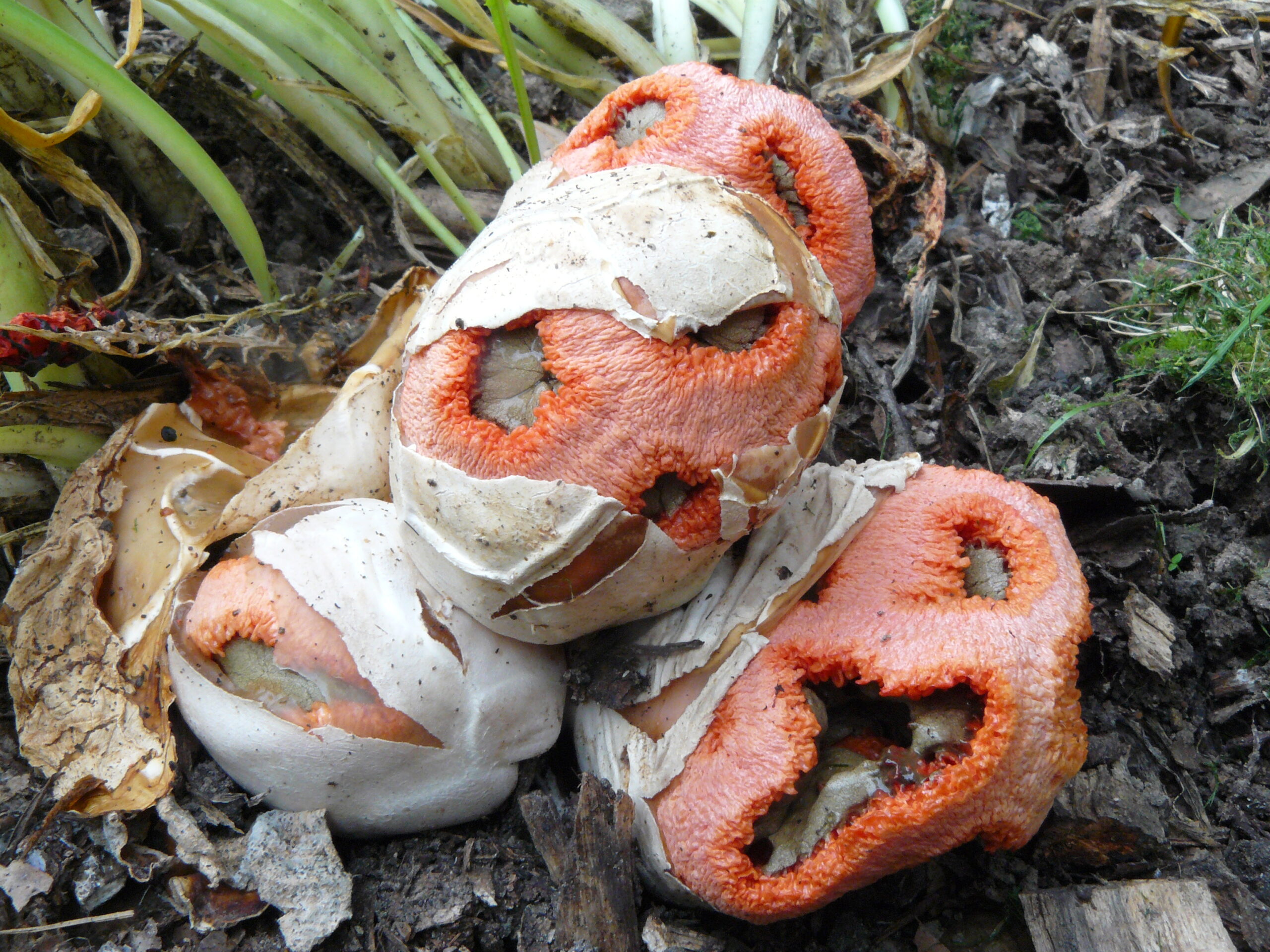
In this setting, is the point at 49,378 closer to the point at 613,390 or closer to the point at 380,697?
the point at 380,697

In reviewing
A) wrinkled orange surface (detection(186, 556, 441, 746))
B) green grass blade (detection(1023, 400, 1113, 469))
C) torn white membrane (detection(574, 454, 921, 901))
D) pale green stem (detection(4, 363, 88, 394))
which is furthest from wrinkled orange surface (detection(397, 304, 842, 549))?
pale green stem (detection(4, 363, 88, 394))

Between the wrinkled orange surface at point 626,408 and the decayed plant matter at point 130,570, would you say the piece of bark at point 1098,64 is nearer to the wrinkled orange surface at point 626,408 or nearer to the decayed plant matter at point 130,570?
the wrinkled orange surface at point 626,408

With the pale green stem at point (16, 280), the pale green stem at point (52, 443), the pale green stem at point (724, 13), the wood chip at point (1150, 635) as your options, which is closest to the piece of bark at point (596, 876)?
the wood chip at point (1150, 635)

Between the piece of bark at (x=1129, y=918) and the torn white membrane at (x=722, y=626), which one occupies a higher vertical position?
the torn white membrane at (x=722, y=626)

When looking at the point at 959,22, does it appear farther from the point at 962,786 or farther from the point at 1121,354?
the point at 962,786

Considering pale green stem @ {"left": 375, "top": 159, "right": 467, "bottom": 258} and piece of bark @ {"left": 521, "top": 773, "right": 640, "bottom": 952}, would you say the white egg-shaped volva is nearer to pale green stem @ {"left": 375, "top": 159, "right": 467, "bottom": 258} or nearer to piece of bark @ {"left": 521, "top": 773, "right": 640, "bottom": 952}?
piece of bark @ {"left": 521, "top": 773, "right": 640, "bottom": 952}

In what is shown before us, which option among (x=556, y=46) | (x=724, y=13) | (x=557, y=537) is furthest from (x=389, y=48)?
(x=557, y=537)
